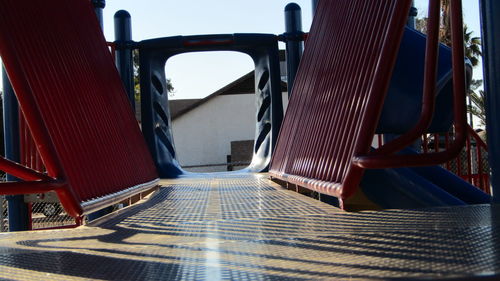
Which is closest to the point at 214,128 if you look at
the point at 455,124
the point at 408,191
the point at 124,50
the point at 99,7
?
the point at 124,50

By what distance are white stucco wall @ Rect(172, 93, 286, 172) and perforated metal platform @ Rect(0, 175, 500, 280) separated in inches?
1285

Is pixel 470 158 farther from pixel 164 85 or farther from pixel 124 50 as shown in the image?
pixel 124 50

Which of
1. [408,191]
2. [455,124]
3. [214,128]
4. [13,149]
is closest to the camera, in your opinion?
[455,124]

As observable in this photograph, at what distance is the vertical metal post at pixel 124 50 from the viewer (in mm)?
8188

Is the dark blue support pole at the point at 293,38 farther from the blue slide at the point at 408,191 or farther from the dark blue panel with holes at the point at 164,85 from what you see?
the blue slide at the point at 408,191

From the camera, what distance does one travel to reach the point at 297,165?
16.1ft

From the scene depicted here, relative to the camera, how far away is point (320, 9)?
6152 mm

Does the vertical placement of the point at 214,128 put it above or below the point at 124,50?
below

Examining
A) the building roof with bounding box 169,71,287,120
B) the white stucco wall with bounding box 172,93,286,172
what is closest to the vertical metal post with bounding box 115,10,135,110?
the white stucco wall with bounding box 172,93,286,172

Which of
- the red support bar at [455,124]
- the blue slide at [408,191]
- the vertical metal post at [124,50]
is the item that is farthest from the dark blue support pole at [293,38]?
the red support bar at [455,124]

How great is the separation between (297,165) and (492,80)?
6.56 feet

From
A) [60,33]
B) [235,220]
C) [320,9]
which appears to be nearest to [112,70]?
[60,33]

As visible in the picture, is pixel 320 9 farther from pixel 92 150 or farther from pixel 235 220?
pixel 235 220

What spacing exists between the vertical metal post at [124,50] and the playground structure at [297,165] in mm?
2013
